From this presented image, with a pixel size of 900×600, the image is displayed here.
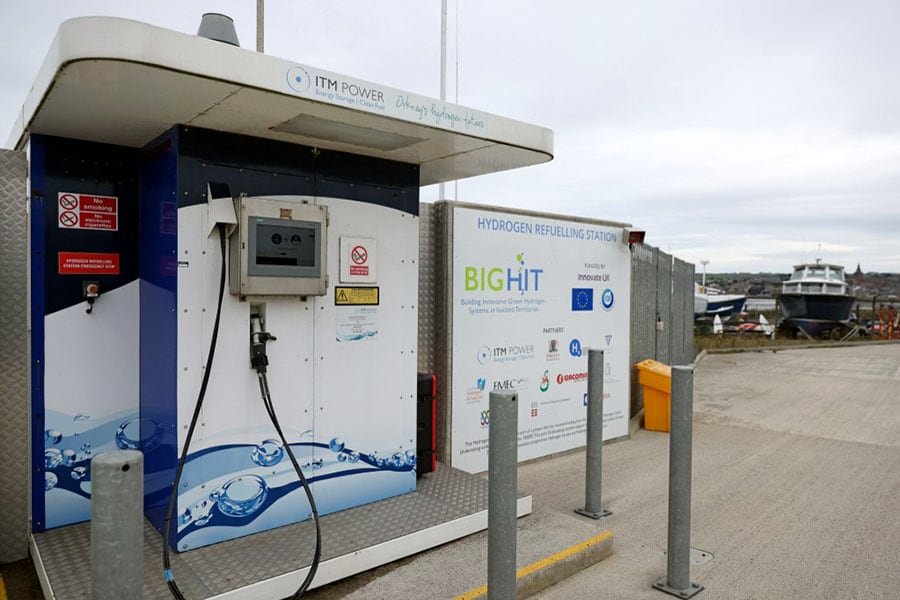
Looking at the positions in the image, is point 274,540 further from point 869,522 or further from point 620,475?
point 869,522

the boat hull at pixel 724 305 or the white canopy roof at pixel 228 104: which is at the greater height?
the white canopy roof at pixel 228 104

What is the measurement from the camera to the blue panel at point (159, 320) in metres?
3.33

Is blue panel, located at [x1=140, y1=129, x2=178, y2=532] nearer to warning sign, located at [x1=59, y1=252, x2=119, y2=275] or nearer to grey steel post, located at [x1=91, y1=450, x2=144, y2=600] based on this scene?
warning sign, located at [x1=59, y1=252, x2=119, y2=275]

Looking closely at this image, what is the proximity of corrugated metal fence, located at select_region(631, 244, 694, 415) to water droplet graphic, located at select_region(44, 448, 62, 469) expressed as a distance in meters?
5.81

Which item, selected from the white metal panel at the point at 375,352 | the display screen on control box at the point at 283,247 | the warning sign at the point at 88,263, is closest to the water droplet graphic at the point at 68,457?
the warning sign at the point at 88,263

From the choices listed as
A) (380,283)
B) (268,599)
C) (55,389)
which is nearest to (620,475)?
(380,283)

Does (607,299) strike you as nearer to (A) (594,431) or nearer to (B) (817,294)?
(A) (594,431)

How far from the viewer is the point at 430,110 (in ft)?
10.9

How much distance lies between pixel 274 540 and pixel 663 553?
245cm

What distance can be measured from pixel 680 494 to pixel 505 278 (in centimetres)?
267

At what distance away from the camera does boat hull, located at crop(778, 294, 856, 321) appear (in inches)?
969

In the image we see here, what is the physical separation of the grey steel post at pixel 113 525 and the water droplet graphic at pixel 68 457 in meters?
2.31

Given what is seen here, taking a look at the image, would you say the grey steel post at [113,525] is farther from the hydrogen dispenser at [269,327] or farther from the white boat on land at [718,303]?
the white boat on land at [718,303]

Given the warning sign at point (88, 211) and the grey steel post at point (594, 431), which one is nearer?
the warning sign at point (88, 211)
